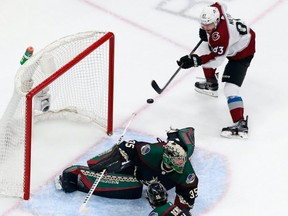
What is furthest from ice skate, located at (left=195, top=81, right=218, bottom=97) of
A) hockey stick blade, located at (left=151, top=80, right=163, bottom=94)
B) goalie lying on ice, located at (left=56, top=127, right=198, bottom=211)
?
goalie lying on ice, located at (left=56, top=127, right=198, bottom=211)

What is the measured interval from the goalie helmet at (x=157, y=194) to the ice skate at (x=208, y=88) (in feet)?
5.08

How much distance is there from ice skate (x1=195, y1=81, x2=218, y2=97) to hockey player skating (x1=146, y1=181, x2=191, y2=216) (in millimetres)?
1532

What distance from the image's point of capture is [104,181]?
21.7 ft

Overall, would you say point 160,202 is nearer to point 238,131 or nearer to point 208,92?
point 238,131

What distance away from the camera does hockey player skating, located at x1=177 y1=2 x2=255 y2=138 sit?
7000 mm

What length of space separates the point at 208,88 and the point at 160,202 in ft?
5.28

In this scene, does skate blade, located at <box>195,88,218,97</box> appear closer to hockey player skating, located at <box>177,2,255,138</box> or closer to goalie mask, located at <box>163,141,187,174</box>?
hockey player skating, located at <box>177,2,255,138</box>

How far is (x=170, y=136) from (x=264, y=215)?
2.64ft

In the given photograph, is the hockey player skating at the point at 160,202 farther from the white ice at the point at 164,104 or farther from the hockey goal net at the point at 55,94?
the hockey goal net at the point at 55,94

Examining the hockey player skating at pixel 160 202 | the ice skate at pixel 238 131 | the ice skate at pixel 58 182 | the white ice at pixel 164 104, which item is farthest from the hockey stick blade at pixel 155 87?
the hockey player skating at pixel 160 202

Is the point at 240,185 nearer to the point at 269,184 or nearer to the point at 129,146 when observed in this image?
the point at 269,184

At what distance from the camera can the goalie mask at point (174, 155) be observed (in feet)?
20.3

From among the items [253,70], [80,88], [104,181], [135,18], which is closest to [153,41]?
[135,18]

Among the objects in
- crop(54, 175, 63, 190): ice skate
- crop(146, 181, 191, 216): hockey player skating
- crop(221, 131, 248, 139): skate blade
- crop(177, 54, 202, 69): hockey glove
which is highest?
crop(177, 54, 202, 69): hockey glove
